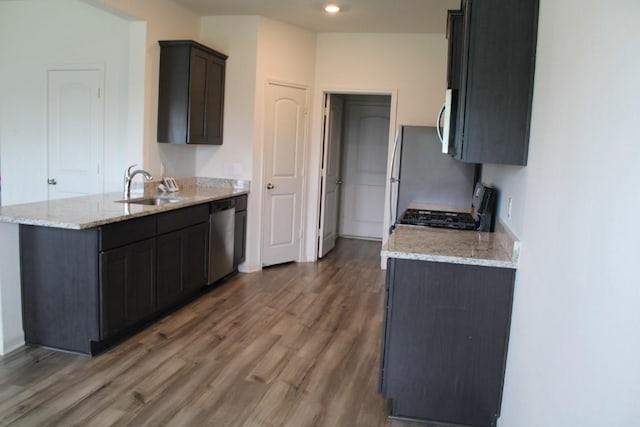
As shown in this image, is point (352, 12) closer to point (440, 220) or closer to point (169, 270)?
point (440, 220)

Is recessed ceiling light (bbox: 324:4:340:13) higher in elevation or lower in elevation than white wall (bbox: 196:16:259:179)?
higher

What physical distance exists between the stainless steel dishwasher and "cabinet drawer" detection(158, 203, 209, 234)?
16 cm

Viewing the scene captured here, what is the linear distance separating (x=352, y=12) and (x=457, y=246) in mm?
3080

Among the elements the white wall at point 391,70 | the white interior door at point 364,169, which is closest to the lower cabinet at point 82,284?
the white wall at point 391,70

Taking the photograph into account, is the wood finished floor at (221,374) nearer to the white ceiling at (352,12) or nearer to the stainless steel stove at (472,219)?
the stainless steel stove at (472,219)

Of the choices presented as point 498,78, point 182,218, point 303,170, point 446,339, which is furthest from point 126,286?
point 303,170

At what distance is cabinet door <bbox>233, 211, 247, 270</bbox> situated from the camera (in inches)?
203

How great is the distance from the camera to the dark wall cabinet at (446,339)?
7.95 ft

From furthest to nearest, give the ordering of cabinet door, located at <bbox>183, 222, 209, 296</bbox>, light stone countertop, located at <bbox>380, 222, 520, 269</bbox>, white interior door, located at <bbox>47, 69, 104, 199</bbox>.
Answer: white interior door, located at <bbox>47, 69, 104, 199</bbox>, cabinet door, located at <bbox>183, 222, 209, 296</bbox>, light stone countertop, located at <bbox>380, 222, 520, 269</bbox>

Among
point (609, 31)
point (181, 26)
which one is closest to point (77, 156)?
point (181, 26)

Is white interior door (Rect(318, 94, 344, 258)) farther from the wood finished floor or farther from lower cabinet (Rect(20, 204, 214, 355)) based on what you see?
lower cabinet (Rect(20, 204, 214, 355))

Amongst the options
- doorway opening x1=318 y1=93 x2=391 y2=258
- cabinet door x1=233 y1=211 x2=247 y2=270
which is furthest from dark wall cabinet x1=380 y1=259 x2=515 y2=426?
doorway opening x1=318 y1=93 x2=391 y2=258

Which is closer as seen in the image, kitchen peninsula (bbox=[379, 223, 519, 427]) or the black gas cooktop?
kitchen peninsula (bbox=[379, 223, 519, 427])

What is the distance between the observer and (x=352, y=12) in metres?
4.89
